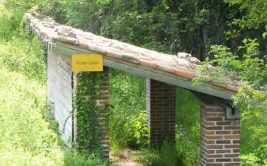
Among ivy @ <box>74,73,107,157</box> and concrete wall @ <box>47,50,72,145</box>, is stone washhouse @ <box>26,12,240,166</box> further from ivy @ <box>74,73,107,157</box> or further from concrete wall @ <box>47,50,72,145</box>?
ivy @ <box>74,73,107,157</box>

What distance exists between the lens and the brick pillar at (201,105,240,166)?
9219mm

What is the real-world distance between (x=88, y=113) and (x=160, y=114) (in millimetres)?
3974

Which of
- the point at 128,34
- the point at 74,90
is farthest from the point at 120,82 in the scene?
the point at 74,90

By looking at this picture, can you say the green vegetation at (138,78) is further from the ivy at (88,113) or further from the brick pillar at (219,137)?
the brick pillar at (219,137)

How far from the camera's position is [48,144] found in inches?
367

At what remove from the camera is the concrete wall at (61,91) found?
10.3m

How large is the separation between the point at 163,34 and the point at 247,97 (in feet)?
46.9

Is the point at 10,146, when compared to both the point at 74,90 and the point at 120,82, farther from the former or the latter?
the point at 120,82

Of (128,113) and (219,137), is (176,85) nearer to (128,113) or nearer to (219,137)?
(219,137)

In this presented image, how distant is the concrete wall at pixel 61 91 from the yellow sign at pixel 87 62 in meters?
1.27

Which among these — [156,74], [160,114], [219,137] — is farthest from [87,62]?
[160,114]

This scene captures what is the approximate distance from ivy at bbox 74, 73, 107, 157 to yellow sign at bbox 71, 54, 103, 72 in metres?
0.43

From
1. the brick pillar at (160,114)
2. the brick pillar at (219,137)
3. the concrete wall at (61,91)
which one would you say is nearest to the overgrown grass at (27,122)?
the concrete wall at (61,91)

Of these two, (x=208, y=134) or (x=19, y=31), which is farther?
(x=19, y=31)
